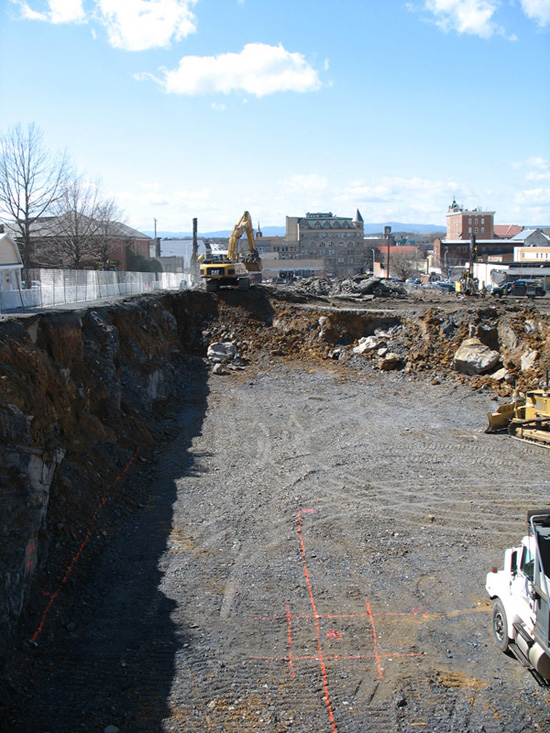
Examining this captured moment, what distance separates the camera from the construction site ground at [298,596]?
7.42m

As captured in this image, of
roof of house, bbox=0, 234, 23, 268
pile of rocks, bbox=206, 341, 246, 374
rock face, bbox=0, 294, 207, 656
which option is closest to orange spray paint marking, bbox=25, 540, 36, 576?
rock face, bbox=0, 294, 207, 656

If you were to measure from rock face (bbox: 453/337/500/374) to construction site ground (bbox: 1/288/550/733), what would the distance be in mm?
7152

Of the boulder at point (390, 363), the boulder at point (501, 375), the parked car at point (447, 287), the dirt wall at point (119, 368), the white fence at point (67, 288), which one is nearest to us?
the dirt wall at point (119, 368)

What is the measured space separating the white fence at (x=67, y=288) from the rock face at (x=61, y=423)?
6.21ft

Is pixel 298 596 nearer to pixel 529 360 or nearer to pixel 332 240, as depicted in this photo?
pixel 529 360

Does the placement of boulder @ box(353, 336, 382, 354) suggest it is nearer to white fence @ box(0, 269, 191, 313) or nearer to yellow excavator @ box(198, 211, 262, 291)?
yellow excavator @ box(198, 211, 262, 291)

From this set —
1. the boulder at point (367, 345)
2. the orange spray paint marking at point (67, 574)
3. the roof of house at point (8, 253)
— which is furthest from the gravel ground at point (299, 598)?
the roof of house at point (8, 253)

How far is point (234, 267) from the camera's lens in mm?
35000

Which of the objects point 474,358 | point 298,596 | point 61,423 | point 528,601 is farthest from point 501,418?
point 61,423

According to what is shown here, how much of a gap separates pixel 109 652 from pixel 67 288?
54.2 ft

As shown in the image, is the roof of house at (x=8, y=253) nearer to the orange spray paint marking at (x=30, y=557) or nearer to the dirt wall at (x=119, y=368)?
the dirt wall at (x=119, y=368)

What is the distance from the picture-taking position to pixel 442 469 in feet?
51.1

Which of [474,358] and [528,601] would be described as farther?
[474,358]

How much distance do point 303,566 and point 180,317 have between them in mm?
23304
